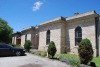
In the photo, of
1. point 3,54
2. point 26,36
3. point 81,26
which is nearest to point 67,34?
point 81,26

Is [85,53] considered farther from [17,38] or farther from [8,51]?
[17,38]

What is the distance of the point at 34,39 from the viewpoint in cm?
3241

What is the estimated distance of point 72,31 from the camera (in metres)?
21.8

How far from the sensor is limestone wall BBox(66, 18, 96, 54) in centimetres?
1888

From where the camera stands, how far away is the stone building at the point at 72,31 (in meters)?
18.6

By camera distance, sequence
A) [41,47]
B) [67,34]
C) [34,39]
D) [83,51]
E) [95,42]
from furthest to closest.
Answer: [34,39] < [41,47] < [67,34] < [95,42] < [83,51]

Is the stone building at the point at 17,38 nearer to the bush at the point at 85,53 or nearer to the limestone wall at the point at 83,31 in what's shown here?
the limestone wall at the point at 83,31

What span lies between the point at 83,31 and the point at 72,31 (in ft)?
6.97

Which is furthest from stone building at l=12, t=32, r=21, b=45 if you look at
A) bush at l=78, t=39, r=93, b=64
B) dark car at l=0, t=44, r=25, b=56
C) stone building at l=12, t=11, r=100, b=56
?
bush at l=78, t=39, r=93, b=64

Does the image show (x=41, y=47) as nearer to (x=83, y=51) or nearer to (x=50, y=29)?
(x=50, y=29)

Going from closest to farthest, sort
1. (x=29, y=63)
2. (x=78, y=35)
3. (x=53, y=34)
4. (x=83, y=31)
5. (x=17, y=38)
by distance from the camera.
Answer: (x=29, y=63)
(x=83, y=31)
(x=78, y=35)
(x=53, y=34)
(x=17, y=38)

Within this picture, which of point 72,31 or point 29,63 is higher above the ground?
point 72,31

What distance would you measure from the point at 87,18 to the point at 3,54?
37.2ft

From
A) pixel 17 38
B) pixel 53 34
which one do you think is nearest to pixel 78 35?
pixel 53 34
